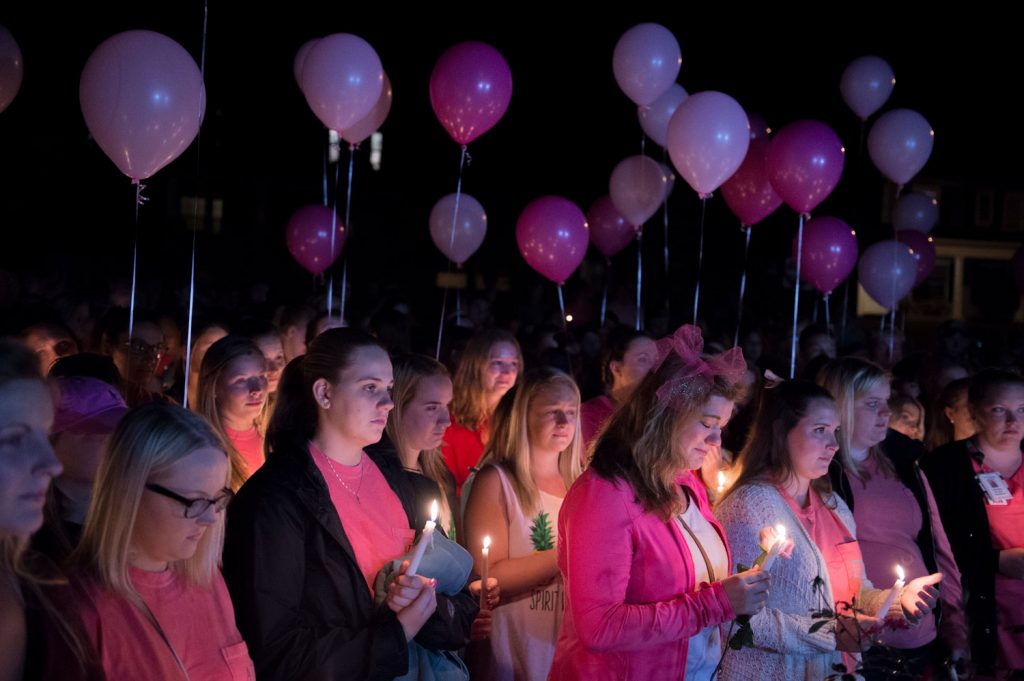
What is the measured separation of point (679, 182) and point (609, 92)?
374cm

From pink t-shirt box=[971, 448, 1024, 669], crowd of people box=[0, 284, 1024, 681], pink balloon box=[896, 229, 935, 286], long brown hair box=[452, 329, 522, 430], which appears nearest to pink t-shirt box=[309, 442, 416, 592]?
crowd of people box=[0, 284, 1024, 681]

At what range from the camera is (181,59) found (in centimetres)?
507

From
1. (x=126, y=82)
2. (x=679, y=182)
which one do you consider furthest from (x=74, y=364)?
(x=679, y=182)

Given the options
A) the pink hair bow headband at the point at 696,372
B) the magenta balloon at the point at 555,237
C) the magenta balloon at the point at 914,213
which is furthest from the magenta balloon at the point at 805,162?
the pink hair bow headband at the point at 696,372

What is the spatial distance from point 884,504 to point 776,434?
2.50ft

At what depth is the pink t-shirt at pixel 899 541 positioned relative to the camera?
426 centimetres

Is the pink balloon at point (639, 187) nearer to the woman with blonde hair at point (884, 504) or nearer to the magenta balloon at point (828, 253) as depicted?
the magenta balloon at point (828, 253)

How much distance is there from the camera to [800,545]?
3650mm

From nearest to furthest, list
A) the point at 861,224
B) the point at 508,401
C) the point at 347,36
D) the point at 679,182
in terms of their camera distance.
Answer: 1. the point at 508,401
2. the point at 347,36
3. the point at 679,182
4. the point at 861,224

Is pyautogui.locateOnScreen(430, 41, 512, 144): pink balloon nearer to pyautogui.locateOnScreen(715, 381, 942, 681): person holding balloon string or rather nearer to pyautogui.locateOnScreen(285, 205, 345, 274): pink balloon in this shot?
pyautogui.locateOnScreen(285, 205, 345, 274): pink balloon

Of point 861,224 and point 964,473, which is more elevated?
point 861,224

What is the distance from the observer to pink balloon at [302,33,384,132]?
23.5 ft

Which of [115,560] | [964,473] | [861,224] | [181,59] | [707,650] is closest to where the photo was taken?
[115,560]

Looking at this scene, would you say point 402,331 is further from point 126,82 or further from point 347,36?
point 126,82
